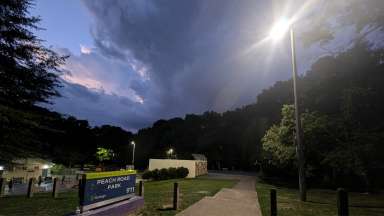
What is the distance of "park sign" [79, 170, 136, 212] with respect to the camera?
6.41 meters

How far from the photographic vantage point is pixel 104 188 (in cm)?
732

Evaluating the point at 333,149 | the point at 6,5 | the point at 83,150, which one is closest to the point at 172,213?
the point at 6,5

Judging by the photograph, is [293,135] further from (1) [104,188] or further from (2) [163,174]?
(1) [104,188]

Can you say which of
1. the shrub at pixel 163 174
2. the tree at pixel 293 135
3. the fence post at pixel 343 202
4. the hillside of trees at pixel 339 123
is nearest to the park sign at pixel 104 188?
the fence post at pixel 343 202

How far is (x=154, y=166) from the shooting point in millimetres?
36156

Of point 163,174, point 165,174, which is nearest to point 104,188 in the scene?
point 163,174

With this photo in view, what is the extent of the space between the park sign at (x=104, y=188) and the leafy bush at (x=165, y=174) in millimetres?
20886

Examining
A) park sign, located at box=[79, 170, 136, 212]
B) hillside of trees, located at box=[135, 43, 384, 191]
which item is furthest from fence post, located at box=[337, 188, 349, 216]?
hillside of trees, located at box=[135, 43, 384, 191]

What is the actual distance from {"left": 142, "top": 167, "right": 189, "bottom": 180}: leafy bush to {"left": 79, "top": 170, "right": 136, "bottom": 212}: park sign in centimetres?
2089

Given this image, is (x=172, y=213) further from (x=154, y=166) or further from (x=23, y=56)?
(x=154, y=166)

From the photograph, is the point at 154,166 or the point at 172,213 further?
the point at 154,166

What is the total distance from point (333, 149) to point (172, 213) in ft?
51.7

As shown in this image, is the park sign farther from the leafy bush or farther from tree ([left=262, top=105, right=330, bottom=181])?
the leafy bush

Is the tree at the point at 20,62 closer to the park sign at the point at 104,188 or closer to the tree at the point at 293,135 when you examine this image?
the park sign at the point at 104,188
